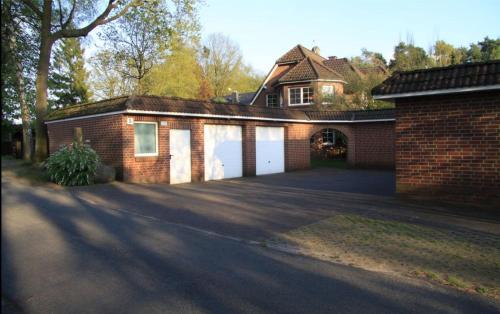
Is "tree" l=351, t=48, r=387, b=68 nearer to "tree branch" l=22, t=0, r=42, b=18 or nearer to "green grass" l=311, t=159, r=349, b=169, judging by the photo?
"green grass" l=311, t=159, r=349, b=169

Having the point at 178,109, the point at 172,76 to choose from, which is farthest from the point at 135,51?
the point at 178,109

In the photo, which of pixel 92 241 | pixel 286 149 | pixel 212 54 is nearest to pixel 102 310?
pixel 92 241

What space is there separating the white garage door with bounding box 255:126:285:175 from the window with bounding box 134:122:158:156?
5977mm

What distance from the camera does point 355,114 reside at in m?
25.1

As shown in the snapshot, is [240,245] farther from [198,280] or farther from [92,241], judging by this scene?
[92,241]

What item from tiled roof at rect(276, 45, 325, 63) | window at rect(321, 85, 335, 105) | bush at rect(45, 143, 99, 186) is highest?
tiled roof at rect(276, 45, 325, 63)

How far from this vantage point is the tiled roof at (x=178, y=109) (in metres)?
15.4

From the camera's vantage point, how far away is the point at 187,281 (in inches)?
208

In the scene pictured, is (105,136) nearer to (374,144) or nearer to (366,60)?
(374,144)

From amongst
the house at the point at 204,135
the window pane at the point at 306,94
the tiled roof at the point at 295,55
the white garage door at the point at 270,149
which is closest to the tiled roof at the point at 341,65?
the tiled roof at the point at 295,55

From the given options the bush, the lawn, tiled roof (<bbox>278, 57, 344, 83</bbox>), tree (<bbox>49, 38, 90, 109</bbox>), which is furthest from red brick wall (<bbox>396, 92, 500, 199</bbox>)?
tree (<bbox>49, 38, 90, 109</bbox>)

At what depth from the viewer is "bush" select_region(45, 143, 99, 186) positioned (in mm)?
14094

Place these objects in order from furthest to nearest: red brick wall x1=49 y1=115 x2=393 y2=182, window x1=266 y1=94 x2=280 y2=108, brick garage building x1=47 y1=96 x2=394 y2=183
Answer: window x1=266 y1=94 x2=280 y2=108 → brick garage building x1=47 y1=96 x2=394 y2=183 → red brick wall x1=49 y1=115 x2=393 y2=182

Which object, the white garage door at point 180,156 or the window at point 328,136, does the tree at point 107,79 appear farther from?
the white garage door at point 180,156
